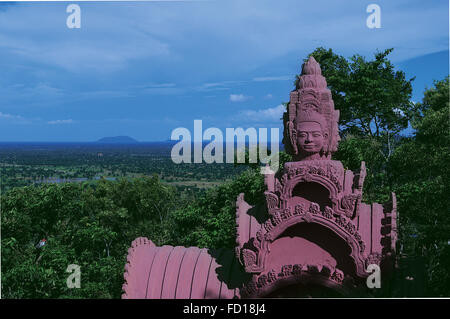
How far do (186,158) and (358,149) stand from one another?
271 inches

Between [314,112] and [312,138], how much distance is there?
607 millimetres

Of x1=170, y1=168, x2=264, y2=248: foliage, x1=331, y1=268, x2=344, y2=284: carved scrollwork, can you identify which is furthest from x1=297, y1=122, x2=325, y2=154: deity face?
x1=170, y1=168, x2=264, y2=248: foliage

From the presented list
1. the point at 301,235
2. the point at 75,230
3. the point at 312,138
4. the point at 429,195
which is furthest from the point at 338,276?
the point at 75,230

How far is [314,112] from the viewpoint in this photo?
347 inches

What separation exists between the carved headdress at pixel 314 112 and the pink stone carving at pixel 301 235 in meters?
0.02

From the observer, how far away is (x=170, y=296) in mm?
8938

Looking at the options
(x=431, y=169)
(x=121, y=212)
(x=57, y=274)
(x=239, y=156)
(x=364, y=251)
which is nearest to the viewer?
(x=364, y=251)

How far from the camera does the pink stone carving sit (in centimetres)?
811

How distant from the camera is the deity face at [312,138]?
8.73 metres

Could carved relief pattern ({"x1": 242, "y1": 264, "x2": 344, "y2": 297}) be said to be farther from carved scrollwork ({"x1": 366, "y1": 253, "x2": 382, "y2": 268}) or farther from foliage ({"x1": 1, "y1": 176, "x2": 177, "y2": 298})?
foliage ({"x1": 1, "y1": 176, "x2": 177, "y2": 298})

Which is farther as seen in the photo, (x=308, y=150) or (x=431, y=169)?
(x=431, y=169)

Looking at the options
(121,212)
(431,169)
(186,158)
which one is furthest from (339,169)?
(121,212)

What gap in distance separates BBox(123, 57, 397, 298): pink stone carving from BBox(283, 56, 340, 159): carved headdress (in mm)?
23

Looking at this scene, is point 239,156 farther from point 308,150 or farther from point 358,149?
point 308,150
